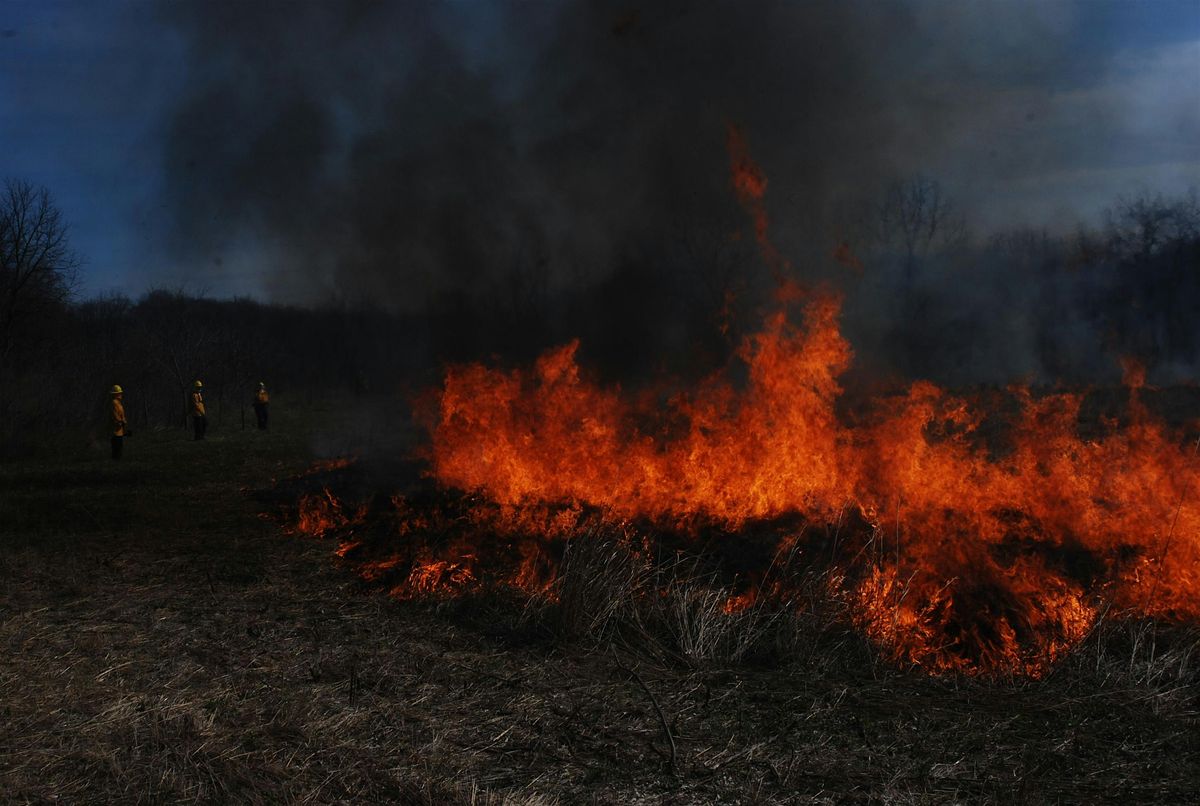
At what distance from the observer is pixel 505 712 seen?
4684 millimetres

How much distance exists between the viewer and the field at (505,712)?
12.6ft

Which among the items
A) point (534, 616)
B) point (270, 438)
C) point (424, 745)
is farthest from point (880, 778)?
point (270, 438)

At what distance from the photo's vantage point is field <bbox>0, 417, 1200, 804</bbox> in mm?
3828

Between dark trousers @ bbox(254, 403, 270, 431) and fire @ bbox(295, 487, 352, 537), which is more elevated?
dark trousers @ bbox(254, 403, 270, 431)

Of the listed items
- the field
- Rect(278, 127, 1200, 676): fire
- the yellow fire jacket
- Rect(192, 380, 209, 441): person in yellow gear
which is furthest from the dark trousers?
the field

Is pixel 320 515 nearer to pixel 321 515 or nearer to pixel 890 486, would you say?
pixel 321 515

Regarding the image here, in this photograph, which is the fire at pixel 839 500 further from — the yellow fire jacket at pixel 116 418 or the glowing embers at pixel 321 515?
the yellow fire jacket at pixel 116 418

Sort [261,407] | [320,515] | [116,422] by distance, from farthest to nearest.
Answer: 1. [261,407]
2. [116,422]
3. [320,515]

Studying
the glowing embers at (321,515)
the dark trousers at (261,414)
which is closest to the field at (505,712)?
the glowing embers at (321,515)

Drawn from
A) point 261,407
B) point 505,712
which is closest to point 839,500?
point 505,712

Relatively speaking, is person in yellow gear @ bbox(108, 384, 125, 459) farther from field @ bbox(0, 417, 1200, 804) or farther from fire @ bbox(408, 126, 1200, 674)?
field @ bbox(0, 417, 1200, 804)

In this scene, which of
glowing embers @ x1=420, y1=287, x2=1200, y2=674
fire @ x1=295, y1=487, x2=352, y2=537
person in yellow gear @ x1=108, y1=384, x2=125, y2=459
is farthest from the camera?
person in yellow gear @ x1=108, y1=384, x2=125, y2=459

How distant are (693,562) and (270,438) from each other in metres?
16.7

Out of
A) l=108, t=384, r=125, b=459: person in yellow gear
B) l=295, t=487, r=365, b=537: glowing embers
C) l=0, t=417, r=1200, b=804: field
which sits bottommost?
l=0, t=417, r=1200, b=804: field
